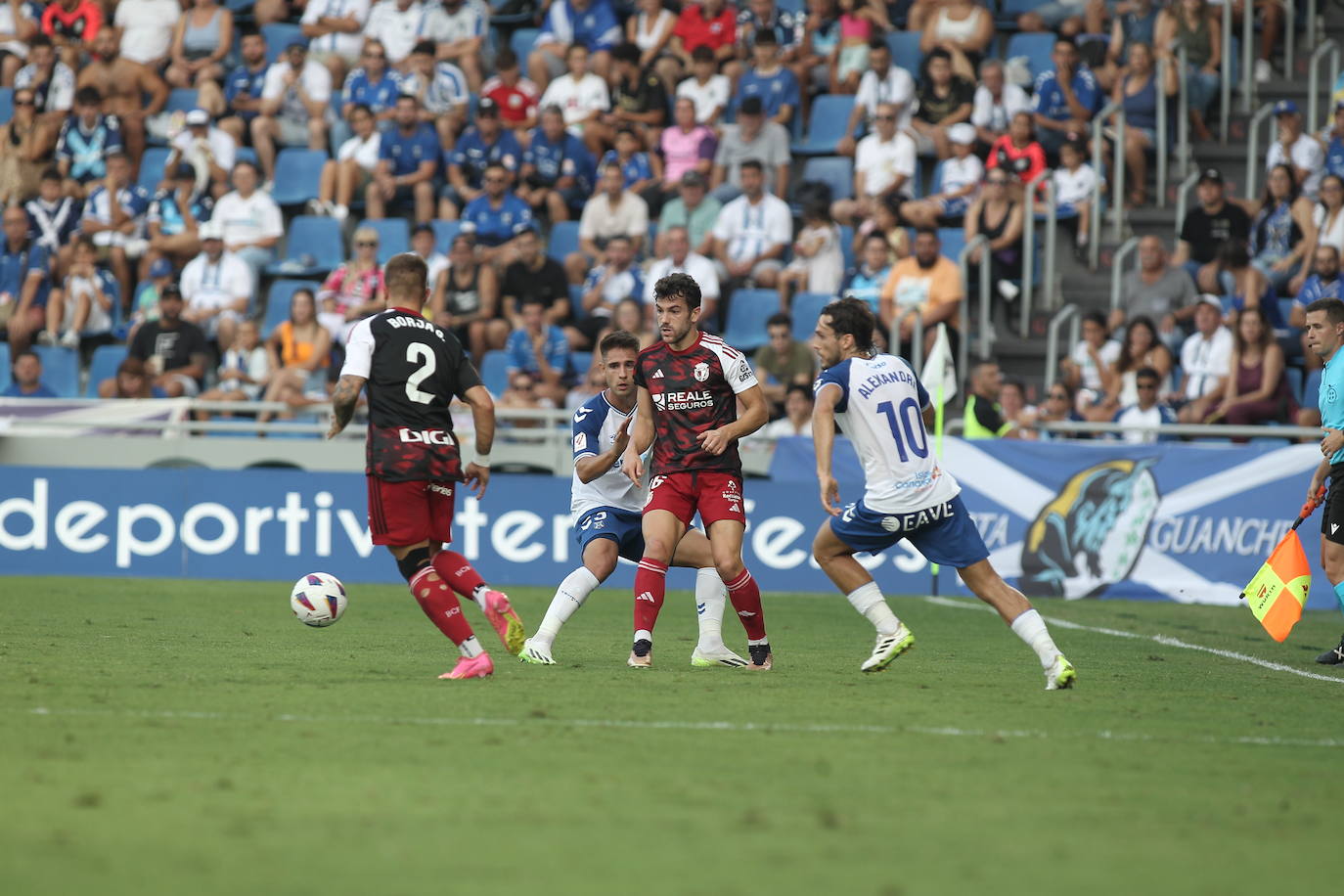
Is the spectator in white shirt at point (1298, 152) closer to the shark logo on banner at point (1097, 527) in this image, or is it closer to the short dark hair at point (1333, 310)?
the shark logo on banner at point (1097, 527)

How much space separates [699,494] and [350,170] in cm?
1351

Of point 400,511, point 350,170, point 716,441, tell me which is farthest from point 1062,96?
point 400,511

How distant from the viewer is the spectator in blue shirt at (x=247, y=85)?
22859 mm

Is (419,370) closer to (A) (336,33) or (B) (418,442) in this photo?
(B) (418,442)

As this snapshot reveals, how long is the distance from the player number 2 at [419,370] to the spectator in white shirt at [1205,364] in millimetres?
10997

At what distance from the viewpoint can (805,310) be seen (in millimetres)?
19219

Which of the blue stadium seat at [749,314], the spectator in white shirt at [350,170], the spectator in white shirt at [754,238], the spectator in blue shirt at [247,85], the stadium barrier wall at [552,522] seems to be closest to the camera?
the stadium barrier wall at [552,522]

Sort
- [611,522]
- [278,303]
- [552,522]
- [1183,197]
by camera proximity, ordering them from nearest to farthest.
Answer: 1. [611,522]
2. [552,522]
3. [1183,197]
4. [278,303]

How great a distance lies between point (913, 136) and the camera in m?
20.3

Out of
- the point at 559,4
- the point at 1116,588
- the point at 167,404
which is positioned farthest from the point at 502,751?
the point at 559,4

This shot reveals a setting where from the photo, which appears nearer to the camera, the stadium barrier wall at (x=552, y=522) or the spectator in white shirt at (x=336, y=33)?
the stadium barrier wall at (x=552, y=522)

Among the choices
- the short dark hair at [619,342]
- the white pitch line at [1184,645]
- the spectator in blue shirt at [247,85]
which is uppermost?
the spectator in blue shirt at [247,85]

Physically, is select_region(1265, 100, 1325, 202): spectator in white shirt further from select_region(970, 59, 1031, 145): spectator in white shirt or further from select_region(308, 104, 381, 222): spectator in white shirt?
select_region(308, 104, 381, 222): spectator in white shirt

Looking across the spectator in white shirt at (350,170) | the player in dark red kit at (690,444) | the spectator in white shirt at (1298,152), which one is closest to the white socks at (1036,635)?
the player in dark red kit at (690,444)
